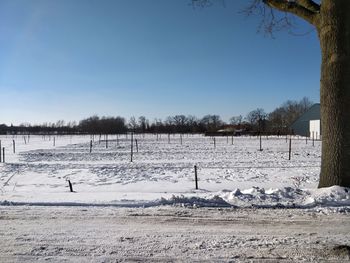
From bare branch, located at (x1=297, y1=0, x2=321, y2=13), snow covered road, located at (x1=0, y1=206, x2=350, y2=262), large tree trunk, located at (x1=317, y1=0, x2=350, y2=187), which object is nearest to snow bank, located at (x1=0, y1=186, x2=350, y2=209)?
snow covered road, located at (x1=0, y1=206, x2=350, y2=262)

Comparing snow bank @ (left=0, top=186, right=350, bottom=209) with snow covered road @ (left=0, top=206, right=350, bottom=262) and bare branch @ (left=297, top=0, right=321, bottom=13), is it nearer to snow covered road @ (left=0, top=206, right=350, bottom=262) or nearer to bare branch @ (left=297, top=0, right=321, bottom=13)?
snow covered road @ (left=0, top=206, right=350, bottom=262)

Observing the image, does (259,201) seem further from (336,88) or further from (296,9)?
(296,9)

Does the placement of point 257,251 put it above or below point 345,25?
below

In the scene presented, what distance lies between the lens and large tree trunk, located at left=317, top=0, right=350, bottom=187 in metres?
8.53

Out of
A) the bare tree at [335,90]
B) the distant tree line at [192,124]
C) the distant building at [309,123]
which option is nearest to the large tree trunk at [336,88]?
the bare tree at [335,90]

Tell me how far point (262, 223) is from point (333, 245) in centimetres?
145

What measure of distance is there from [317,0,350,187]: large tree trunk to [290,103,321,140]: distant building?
213ft

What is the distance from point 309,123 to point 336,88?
76881 millimetres

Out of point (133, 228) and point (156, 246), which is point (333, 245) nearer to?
point (156, 246)

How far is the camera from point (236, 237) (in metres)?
5.60

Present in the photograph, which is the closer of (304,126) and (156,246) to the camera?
(156,246)

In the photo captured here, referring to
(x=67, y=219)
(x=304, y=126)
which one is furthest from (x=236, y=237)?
(x=304, y=126)

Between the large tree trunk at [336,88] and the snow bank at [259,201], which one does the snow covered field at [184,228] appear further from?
the large tree trunk at [336,88]

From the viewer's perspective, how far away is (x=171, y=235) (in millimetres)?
5754
